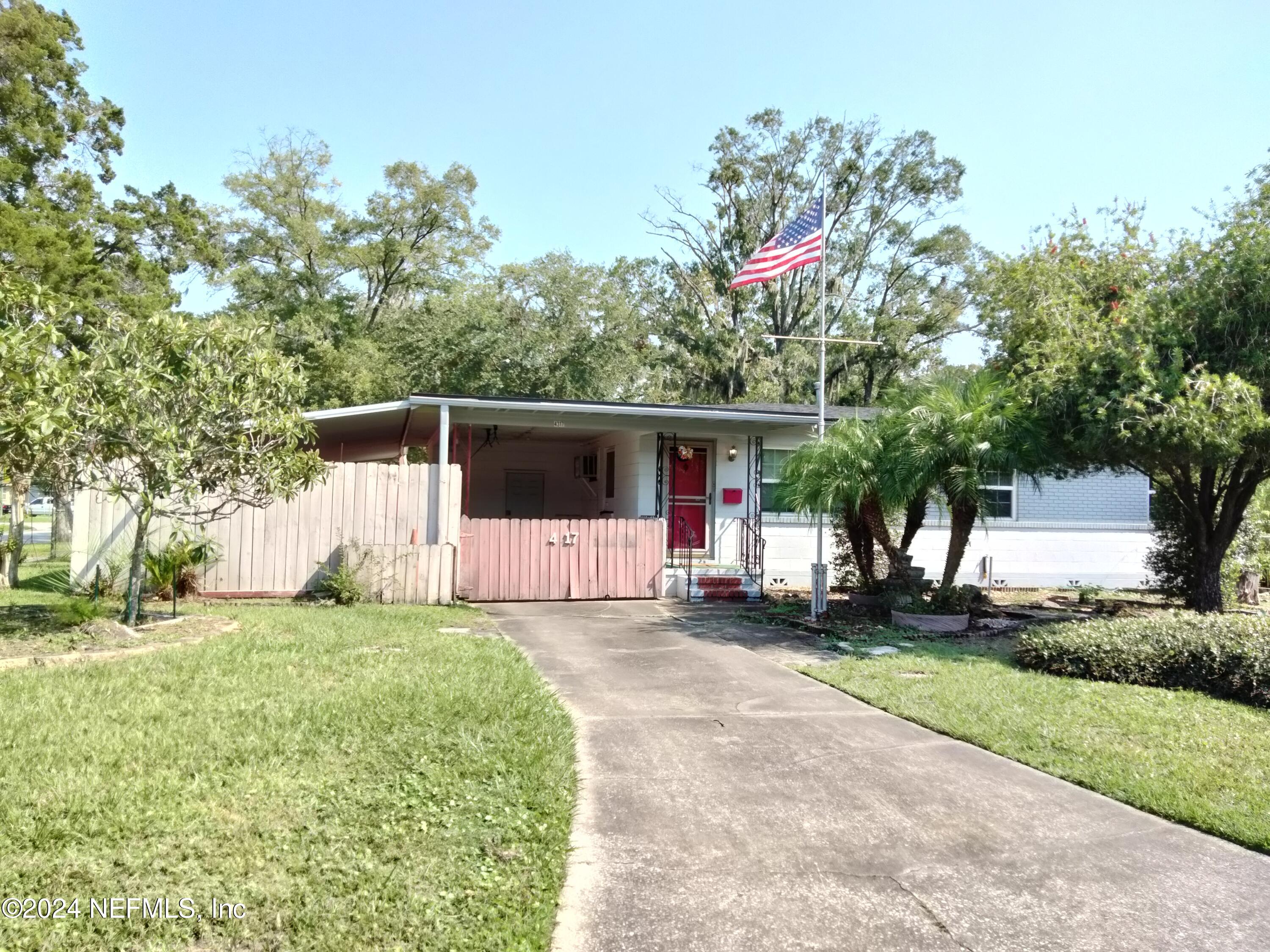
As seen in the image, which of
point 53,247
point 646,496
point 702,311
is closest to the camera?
point 646,496

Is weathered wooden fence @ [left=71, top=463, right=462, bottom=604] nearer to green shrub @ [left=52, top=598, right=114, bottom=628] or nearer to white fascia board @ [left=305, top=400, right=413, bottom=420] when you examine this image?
white fascia board @ [left=305, top=400, right=413, bottom=420]

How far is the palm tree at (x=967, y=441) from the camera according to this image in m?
10.6

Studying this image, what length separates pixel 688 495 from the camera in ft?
51.9

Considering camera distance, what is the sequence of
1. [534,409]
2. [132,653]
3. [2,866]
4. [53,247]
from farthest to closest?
[53,247] < [534,409] < [132,653] < [2,866]

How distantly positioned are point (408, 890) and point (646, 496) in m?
12.2

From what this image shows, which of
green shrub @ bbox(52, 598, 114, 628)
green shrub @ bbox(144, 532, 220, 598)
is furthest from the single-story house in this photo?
green shrub @ bbox(52, 598, 114, 628)

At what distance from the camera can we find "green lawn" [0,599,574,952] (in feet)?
10.5

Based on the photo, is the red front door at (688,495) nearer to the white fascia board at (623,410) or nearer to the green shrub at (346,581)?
the white fascia board at (623,410)

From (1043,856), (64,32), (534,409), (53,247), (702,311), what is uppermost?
(64,32)

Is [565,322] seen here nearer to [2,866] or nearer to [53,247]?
[53,247]

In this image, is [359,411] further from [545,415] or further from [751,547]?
[751,547]

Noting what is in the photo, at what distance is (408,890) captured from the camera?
3404 mm

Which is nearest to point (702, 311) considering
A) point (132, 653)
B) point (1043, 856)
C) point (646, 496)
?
point (646, 496)

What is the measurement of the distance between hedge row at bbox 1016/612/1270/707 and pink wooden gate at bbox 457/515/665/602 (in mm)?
6321
